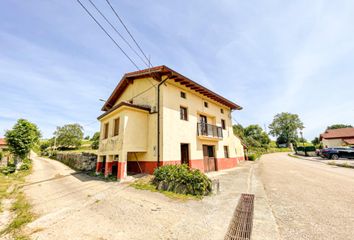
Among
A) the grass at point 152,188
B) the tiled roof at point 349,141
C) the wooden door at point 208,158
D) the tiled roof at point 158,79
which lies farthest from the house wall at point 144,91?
the tiled roof at point 349,141

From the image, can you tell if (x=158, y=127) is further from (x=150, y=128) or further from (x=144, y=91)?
(x=144, y=91)

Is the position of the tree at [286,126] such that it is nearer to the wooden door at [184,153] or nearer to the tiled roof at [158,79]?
the tiled roof at [158,79]

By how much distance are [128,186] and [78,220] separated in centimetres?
374

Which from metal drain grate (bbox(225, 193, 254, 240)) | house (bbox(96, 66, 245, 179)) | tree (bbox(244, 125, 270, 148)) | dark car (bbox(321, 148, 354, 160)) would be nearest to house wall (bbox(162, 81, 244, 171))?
house (bbox(96, 66, 245, 179))

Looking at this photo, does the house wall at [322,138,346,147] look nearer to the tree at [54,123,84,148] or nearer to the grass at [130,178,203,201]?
the grass at [130,178,203,201]

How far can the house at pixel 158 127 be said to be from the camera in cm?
987

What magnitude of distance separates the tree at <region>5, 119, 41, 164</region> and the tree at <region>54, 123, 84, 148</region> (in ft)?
93.9

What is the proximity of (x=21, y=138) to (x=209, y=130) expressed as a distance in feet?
62.8

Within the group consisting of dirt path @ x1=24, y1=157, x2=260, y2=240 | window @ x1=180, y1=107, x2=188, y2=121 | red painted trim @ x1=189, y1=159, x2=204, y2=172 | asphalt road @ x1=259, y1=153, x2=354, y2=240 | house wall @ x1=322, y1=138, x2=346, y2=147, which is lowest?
dirt path @ x1=24, y1=157, x2=260, y2=240

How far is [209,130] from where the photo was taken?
1382 centimetres

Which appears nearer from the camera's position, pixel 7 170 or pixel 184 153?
pixel 184 153

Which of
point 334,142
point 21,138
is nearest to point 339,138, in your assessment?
point 334,142

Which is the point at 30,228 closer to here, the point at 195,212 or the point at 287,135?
the point at 195,212

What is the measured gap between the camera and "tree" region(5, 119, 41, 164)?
15008mm
